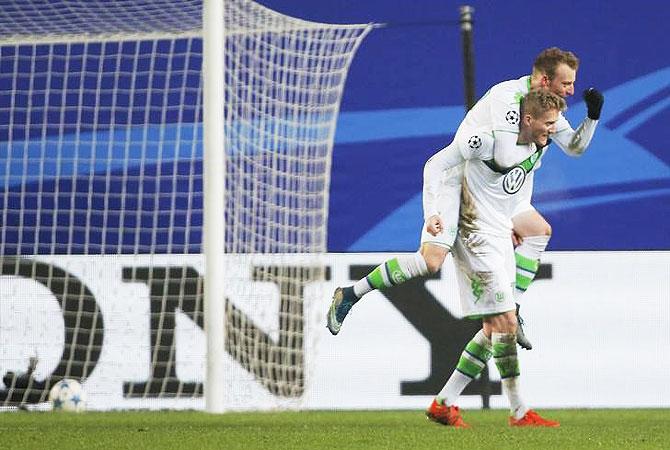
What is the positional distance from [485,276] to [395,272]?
0.39 m

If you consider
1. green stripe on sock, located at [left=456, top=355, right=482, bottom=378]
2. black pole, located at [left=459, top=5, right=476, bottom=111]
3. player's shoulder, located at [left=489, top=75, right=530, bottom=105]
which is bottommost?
green stripe on sock, located at [left=456, top=355, right=482, bottom=378]

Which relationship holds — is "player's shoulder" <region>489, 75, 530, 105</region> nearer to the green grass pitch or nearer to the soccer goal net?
the green grass pitch

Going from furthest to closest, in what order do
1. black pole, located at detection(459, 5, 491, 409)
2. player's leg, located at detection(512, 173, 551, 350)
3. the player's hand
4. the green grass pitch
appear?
black pole, located at detection(459, 5, 491, 409)
player's leg, located at detection(512, 173, 551, 350)
the player's hand
the green grass pitch

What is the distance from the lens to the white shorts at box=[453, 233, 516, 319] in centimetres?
639

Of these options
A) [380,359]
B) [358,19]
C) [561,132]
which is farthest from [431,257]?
[358,19]

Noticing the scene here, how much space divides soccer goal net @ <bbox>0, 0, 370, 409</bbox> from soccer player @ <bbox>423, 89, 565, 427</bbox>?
5.16ft

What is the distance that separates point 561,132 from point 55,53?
143 inches

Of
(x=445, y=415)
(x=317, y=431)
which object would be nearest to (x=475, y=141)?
(x=445, y=415)

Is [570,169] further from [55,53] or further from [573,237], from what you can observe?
[55,53]

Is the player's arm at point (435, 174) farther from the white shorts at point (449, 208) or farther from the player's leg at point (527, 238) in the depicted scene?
the player's leg at point (527, 238)

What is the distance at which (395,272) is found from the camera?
6504 mm

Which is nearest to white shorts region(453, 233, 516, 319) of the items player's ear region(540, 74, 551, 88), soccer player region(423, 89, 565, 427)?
soccer player region(423, 89, 565, 427)

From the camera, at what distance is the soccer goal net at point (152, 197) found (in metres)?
8.21

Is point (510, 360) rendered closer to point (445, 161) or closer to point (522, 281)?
point (522, 281)
